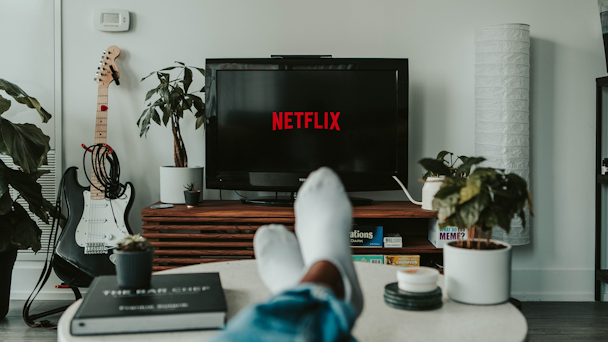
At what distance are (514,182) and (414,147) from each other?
1.53 m

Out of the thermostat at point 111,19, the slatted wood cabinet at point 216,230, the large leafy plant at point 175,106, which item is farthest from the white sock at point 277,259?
the thermostat at point 111,19

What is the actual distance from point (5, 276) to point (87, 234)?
0.36m

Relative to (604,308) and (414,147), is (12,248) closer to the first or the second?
(414,147)

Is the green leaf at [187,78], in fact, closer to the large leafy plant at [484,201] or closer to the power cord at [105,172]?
the power cord at [105,172]

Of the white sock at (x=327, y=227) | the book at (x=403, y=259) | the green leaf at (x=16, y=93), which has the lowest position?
the book at (x=403, y=259)

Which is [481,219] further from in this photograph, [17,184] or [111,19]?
[111,19]

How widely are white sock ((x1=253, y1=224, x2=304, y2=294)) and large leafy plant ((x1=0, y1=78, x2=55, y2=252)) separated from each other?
144cm

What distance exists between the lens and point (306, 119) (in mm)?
2145

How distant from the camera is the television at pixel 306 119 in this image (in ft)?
7.00

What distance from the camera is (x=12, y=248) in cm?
199

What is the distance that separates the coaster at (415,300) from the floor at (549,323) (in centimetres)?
126

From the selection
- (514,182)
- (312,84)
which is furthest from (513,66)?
(514,182)

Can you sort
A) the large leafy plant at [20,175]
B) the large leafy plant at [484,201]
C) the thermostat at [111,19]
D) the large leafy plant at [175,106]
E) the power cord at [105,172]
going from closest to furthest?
the large leafy plant at [484,201] < the large leafy plant at [20,175] < the large leafy plant at [175,106] < the power cord at [105,172] < the thermostat at [111,19]

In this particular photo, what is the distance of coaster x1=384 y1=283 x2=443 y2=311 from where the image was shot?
81 cm
